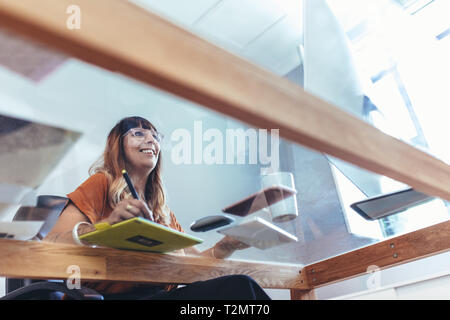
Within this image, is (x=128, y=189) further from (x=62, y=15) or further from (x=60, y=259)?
(x=62, y=15)

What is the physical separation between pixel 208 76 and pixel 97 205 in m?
0.59

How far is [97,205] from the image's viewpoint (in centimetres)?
88

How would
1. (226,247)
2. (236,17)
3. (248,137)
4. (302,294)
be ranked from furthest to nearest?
(236,17) < (302,294) < (226,247) < (248,137)

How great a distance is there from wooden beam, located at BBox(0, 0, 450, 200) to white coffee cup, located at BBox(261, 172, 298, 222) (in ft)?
0.90

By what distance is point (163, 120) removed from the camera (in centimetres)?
72

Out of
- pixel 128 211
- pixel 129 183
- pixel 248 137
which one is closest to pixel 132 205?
pixel 128 211

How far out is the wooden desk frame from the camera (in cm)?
31

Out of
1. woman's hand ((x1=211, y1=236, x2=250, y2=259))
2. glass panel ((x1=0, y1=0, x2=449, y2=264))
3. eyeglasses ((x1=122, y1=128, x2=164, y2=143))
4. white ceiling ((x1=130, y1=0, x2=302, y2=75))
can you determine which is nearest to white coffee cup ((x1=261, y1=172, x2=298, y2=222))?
glass panel ((x1=0, y1=0, x2=449, y2=264))

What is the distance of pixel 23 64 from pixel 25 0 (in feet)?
0.42

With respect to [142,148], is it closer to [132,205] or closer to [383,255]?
[132,205]

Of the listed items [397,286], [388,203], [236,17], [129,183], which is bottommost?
[397,286]

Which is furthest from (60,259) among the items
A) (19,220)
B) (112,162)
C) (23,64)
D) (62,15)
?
(62,15)

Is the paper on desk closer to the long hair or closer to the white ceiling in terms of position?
the long hair

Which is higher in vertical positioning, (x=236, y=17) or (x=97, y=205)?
(x=236, y=17)
